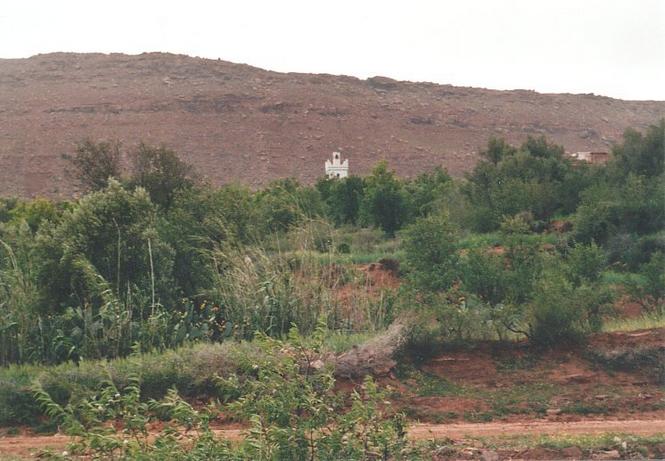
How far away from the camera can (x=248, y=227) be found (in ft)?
50.2

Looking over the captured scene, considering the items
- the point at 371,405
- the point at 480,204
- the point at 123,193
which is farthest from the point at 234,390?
the point at 480,204

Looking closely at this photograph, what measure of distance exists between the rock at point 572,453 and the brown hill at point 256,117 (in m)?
54.0

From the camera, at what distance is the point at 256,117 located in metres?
76.1

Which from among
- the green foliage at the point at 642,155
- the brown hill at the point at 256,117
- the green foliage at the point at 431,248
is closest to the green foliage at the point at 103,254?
the green foliage at the point at 431,248

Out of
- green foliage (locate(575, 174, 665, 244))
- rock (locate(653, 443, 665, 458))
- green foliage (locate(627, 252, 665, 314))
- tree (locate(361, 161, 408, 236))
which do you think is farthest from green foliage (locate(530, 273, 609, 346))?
tree (locate(361, 161, 408, 236))

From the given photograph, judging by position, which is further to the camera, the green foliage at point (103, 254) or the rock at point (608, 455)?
the green foliage at point (103, 254)

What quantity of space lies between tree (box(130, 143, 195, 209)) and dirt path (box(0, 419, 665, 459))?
44.9ft

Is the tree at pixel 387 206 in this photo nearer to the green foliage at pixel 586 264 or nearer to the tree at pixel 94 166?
the tree at pixel 94 166

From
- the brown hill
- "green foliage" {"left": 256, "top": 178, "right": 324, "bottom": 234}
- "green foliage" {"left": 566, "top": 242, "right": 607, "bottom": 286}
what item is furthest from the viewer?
the brown hill

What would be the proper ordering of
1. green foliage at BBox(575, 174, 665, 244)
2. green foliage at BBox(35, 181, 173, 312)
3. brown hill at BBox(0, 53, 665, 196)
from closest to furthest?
green foliage at BBox(35, 181, 173, 312)
green foliage at BBox(575, 174, 665, 244)
brown hill at BBox(0, 53, 665, 196)

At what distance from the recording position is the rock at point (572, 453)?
7.79 metres

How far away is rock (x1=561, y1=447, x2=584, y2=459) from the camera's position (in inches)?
307

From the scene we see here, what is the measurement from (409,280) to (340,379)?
5.44 m

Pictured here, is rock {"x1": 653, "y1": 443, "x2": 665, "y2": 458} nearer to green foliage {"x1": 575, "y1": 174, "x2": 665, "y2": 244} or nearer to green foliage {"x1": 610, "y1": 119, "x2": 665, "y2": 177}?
green foliage {"x1": 575, "y1": 174, "x2": 665, "y2": 244}
